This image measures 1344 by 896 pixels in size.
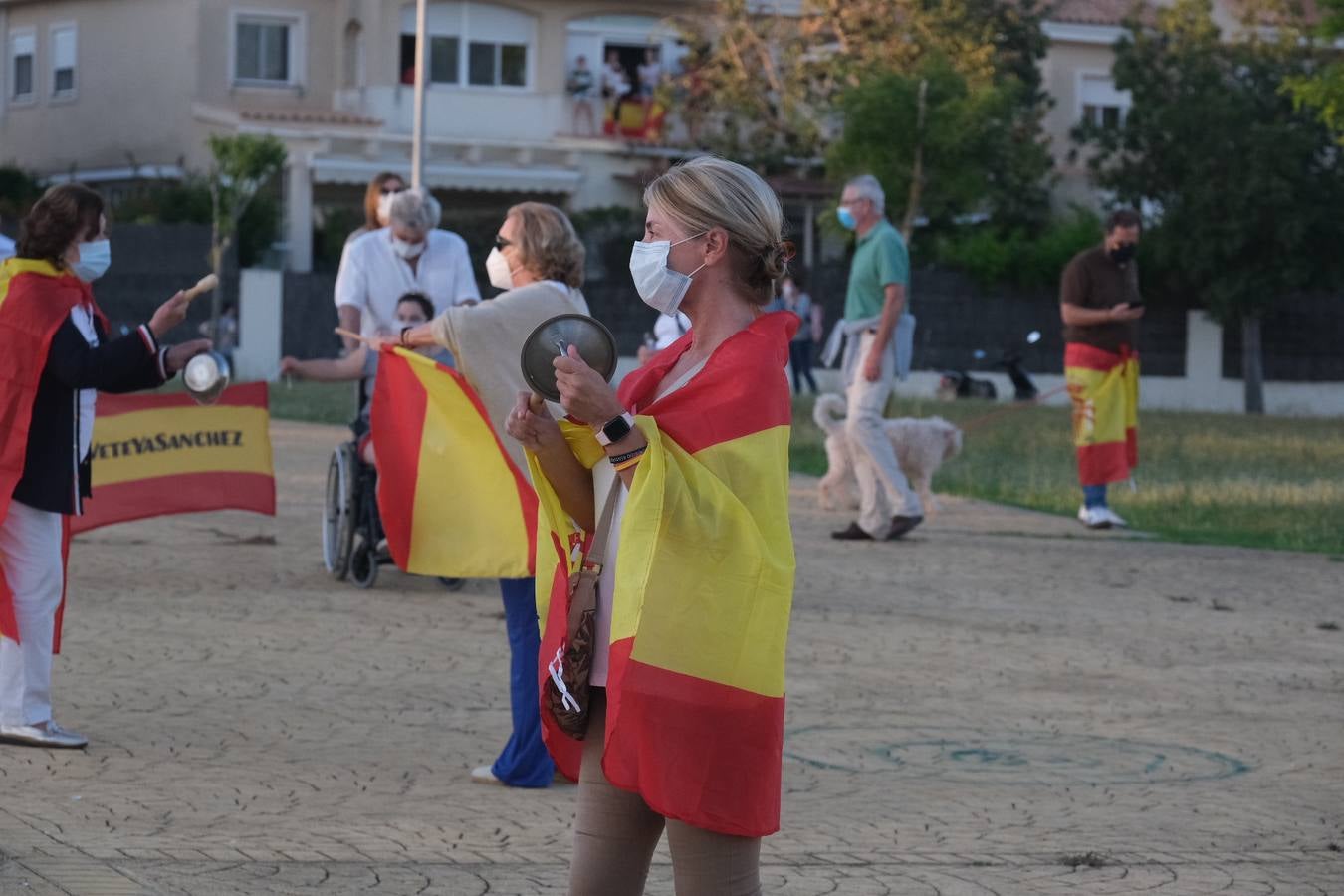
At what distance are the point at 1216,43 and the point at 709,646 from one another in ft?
124

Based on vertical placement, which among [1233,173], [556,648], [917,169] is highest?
[1233,173]

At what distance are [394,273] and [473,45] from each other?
118 feet

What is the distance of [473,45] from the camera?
4609 cm

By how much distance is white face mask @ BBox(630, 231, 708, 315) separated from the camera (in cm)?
406

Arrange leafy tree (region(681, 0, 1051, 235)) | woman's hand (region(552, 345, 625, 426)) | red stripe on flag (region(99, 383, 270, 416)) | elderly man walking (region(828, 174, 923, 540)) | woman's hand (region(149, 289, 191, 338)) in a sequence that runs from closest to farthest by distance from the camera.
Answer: woman's hand (region(552, 345, 625, 426))
woman's hand (region(149, 289, 191, 338))
red stripe on flag (region(99, 383, 270, 416))
elderly man walking (region(828, 174, 923, 540))
leafy tree (region(681, 0, 1051, 235))

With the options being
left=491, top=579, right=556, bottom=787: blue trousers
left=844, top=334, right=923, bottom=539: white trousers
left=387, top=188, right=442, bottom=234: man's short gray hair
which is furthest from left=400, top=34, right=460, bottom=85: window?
left=491, top=579, right=556, bottom=787: blue trousers

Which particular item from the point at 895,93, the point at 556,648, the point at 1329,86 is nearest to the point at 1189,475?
the point at 1329,86

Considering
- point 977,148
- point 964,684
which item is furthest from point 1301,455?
point 964,684

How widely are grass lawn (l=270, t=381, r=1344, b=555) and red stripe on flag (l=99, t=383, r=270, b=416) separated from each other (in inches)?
245

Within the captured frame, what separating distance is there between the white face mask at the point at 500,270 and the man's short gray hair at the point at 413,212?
3692 mm

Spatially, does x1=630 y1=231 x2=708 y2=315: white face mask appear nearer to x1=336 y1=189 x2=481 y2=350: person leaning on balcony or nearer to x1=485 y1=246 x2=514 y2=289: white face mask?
x1=485 y1=246 x2=514 y2=289: white face mask

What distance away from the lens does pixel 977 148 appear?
31.8 m

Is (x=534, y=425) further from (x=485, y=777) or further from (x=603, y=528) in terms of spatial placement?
(x=485, y=777)

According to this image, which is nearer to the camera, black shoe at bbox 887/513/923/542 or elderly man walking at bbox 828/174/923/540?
elderly man walking at bbox 828/174/923/540
